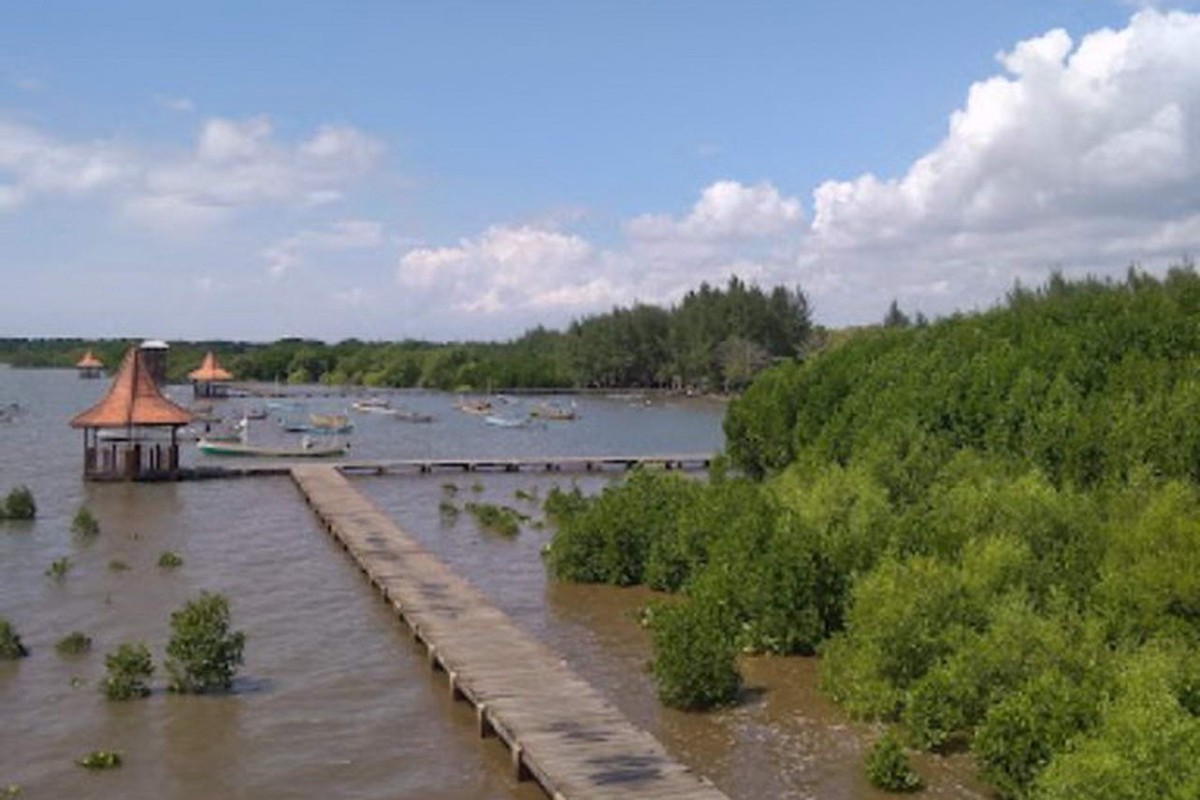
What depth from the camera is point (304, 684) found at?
24234mm

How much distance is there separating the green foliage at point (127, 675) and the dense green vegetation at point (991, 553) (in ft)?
31.2

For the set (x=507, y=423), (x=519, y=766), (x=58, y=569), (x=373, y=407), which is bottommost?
(x=519, y=766)

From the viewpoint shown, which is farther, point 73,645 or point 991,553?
point 73,645

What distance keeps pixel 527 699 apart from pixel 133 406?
39869 mm

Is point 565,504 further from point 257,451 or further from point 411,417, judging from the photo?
point 411,417

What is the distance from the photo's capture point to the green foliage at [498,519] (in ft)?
144

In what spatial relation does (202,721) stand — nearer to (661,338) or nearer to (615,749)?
(615,749)

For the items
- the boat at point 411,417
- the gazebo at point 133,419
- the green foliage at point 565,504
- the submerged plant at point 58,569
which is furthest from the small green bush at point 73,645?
the boat at point 411,417

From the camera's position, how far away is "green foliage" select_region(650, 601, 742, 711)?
22.2 meters

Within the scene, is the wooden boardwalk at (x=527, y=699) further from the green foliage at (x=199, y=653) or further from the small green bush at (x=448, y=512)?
the small green bush at (x=448, y=512)

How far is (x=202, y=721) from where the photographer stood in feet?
71.3

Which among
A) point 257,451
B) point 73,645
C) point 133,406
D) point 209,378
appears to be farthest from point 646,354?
point 73,645

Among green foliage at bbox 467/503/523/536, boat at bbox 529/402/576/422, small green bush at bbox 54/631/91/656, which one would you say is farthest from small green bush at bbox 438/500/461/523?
boat at bbox 529/402/576/422

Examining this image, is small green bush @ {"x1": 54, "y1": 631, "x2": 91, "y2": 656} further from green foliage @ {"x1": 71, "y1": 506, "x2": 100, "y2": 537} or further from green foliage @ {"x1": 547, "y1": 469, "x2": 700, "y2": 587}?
green foliage @ {"x1": 71, "y1": 506, "x2": 100, "y2": 537}
